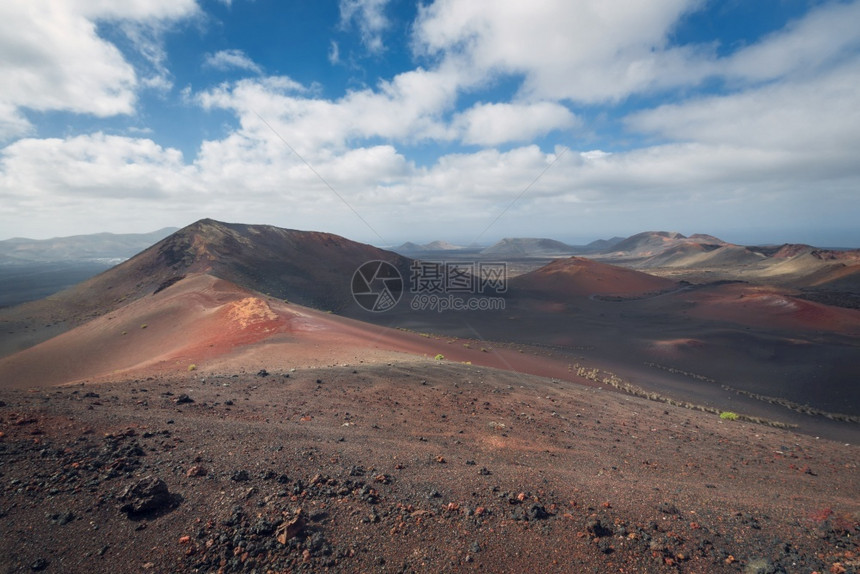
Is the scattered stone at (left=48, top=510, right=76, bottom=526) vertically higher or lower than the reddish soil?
higher

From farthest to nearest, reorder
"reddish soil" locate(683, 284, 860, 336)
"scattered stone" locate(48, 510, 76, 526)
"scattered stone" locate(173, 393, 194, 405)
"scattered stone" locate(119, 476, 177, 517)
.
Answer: "reddish soil" locate(683, 284, 860, 336), "scattered stone" locate(173, 393, 194, 405), "scattered stone" locate(119, 476, 177, 517), "scattered stone" locate(48, 510, 76, 526)

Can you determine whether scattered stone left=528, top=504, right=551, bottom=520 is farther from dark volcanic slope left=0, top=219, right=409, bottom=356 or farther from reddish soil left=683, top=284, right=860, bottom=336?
reddish soil left=683, top=284, right=860, bottom=336

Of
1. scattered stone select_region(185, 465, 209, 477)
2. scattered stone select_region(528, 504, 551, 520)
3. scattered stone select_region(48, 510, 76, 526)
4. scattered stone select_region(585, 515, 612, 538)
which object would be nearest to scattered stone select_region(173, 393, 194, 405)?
scattered stone select_region(185, 465, 209, 477)

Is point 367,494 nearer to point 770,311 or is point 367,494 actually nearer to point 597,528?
point 597,528

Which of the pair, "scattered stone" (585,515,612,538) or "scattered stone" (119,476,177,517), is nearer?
"scattered stone" (119,476,177,517)

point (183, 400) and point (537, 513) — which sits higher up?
point (183, 400)

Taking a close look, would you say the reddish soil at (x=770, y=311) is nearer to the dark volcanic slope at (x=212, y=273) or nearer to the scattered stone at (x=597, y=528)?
the scattered stone at (x=597, y=528)

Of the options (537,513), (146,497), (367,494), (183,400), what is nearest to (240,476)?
(146,497)

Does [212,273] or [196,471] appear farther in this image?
[212,273]

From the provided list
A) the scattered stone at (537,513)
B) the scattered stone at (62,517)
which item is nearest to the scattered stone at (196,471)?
the scattered stone at (62,517)
